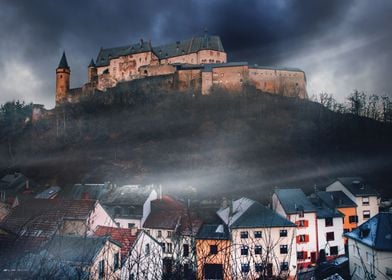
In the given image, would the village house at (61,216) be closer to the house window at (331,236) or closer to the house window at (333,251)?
the house window at (331,236)

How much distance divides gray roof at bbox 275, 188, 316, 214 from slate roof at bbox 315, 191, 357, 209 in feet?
8.77

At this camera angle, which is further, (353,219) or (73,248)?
(353,219)

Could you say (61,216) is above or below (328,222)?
above

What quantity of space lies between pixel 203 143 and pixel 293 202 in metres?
33.0

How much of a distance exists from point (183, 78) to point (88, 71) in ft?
91.5

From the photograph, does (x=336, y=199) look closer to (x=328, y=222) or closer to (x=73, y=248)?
(x=328, y=222)

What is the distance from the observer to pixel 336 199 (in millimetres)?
29516

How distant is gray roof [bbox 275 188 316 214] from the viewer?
2516cm

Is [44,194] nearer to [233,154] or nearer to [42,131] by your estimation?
[233,154]

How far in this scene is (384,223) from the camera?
54.1 feet

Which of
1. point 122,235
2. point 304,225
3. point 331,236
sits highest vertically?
point 122,235

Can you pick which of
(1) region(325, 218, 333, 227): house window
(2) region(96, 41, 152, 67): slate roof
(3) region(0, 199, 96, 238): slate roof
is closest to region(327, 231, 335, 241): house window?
(1) region(325, 218, 333, 227): house window

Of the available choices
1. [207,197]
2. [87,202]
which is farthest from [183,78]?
[87,202]

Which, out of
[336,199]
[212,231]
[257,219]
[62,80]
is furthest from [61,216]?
[62,80]
